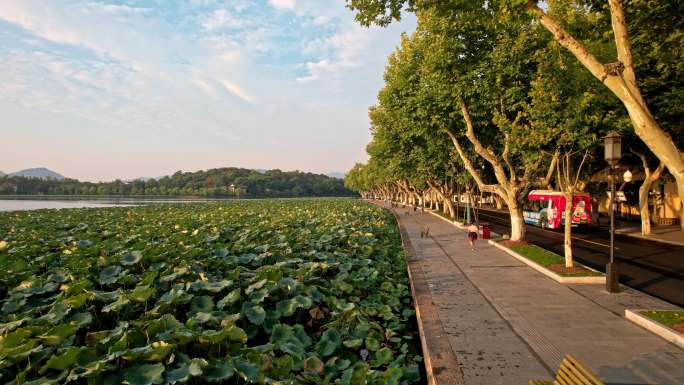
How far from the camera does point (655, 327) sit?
7.15 m

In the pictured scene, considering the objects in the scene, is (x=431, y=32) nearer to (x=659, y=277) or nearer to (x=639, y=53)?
(x=639, y=53)

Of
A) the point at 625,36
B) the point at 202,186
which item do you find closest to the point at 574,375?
the point at 625,36

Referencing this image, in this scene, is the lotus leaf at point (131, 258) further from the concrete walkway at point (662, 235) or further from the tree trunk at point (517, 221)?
the concrete walkway at point (662, 235)

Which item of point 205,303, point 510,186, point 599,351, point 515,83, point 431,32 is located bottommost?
point 599,351

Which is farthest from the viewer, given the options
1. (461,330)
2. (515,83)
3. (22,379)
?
(515,83)

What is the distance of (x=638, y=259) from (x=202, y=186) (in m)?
146

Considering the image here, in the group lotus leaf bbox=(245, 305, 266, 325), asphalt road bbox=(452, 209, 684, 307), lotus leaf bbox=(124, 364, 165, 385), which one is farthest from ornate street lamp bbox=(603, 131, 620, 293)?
lotus leaf bbox=(124, 364, 165, 385)

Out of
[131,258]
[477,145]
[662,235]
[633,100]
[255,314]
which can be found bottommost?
[662,235]

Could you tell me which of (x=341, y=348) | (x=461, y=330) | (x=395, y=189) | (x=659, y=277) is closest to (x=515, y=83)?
(x=659, y=277)

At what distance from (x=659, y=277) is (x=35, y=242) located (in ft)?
63.7

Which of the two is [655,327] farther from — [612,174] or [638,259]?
[638,259]

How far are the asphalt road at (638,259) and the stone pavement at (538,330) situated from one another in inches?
68.2

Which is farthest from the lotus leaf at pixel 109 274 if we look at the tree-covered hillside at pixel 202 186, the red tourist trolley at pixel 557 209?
the tree-covered hillside at pixel 202 186

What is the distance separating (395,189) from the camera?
94.6 metres
